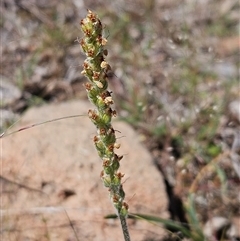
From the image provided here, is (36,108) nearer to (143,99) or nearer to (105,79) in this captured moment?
(143,99)

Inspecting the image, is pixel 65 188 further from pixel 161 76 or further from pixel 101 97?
pixel 161 76

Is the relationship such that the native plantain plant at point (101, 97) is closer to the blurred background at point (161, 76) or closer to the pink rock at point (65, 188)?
the pink rock at point (65, 188)

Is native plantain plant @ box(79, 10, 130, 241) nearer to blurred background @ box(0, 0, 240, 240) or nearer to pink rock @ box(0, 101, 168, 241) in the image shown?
pink rock @ box(0, 101, 168, 241)

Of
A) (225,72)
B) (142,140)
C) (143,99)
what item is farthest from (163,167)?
(225,72)

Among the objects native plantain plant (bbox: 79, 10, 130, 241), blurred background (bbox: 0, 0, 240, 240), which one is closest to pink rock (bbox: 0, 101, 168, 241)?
blurred background (bbox: 0, 0, 240, 240)

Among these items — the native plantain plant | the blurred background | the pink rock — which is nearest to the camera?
the native plantain plant

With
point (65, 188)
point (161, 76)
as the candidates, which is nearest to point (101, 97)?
point (65, 188)
